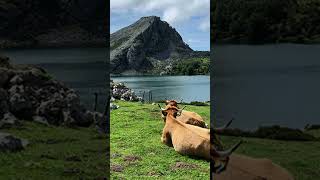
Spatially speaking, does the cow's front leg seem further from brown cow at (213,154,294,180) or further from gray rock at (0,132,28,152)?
gray rock at (0,132,28,152)

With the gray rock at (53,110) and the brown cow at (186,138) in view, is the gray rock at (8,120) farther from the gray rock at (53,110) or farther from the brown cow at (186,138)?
the brown cow at (186,138)

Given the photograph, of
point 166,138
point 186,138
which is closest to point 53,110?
point 186,138

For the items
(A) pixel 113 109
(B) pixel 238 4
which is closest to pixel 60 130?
(B) pixel 238 4

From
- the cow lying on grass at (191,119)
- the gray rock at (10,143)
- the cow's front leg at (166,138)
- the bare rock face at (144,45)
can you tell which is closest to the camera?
the gray rock at (10,143)

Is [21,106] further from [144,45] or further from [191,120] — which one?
[144,45]

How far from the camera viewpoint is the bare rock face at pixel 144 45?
29.5 meters

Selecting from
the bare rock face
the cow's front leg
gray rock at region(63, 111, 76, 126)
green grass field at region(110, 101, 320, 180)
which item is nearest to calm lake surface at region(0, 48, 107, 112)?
gray rock at region(63, 111, 76, 126)

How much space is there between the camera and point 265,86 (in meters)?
7.09

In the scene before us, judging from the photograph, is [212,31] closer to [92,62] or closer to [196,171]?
[92,62]

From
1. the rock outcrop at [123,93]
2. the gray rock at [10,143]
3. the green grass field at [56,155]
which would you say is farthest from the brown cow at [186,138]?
the rock outcrop at [123,93]

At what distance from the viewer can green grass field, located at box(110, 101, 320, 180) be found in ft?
22.7

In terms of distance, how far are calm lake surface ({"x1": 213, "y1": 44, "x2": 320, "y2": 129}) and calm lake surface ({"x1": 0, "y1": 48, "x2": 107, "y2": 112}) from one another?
163 centimetres

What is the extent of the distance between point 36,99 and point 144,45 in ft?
92.4

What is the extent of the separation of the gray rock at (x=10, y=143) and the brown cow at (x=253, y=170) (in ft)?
9.28
